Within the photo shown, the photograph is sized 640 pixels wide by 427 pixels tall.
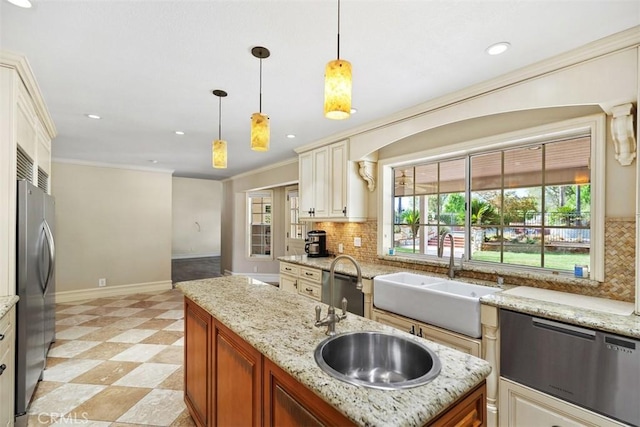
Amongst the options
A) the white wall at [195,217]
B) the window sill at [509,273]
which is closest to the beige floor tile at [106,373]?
the window sill at [509,273]

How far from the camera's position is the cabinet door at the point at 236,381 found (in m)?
1.31

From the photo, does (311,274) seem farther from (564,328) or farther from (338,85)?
(338,85)

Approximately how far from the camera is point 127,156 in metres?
5.04

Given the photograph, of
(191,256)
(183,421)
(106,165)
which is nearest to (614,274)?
(183,421)

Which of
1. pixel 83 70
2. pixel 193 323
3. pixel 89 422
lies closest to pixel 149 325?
pixel 89 422

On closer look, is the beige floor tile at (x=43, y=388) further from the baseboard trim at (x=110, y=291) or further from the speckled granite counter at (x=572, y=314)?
the speckled granite counter at (x=572, y=314)

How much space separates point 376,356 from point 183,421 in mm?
1707

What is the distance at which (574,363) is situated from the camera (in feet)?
5.31

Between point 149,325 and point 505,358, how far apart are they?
13.7 feet

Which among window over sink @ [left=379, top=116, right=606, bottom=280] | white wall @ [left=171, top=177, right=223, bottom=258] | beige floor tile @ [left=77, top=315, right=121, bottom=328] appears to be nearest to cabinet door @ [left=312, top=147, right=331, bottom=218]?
window over sink @ [left=379, top=116, right=606, bottom=280]

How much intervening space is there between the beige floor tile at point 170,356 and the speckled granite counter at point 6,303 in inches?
57.5

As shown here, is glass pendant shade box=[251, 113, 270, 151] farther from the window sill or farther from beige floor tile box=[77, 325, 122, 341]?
beige floor tile box=[77, 325, 122, 341]

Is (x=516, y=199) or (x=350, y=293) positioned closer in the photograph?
(x=516, y=199)

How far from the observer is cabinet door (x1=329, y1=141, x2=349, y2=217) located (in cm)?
363
